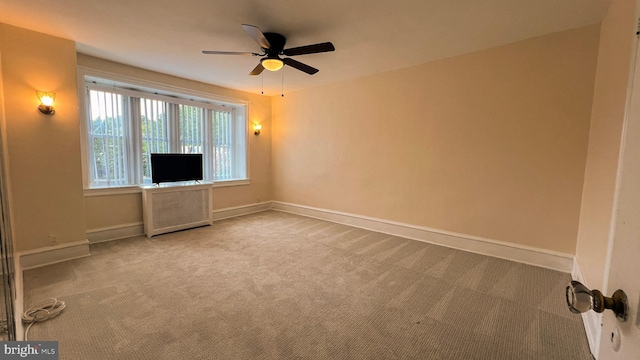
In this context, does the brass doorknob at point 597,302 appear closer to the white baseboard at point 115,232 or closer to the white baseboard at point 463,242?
the white baseboard at point 463,242

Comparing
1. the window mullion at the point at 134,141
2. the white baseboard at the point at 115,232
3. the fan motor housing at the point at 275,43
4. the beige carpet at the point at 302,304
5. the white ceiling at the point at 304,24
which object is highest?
the white ceiling at the point at 304,24

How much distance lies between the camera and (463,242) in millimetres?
3662

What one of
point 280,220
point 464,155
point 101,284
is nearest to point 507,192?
point 464,155

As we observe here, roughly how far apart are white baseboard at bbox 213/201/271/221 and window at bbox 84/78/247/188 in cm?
67

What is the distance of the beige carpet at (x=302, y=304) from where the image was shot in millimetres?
1802

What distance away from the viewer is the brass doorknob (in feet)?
1.97

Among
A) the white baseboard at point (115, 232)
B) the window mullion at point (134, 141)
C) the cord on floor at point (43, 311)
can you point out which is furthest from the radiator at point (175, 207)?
the cord on floor at point (43, 311)

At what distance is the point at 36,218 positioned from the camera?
303 centimetres

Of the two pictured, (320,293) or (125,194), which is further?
(125,194)

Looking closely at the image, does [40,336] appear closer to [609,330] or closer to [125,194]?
[125,194]

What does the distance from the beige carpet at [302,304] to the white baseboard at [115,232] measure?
18 centimetres

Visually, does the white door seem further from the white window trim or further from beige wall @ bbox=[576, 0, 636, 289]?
the white window trim

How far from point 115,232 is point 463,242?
17.0 feet

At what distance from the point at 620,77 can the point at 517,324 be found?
6.56 feet
